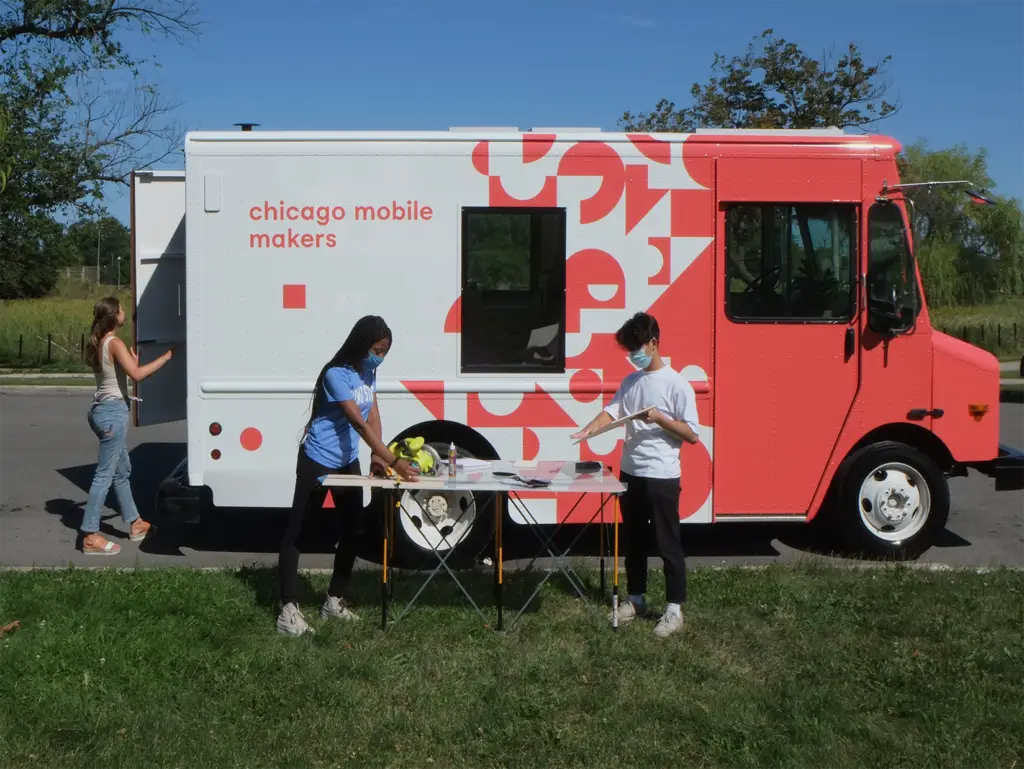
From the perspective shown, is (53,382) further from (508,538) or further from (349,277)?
(349,277)

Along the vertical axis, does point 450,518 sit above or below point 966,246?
below

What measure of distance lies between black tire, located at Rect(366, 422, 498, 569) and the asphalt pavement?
64 cm

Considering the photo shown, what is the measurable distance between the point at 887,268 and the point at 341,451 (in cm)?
411

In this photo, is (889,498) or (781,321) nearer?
(781,321)

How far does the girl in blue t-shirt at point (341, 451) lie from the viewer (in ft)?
20.6

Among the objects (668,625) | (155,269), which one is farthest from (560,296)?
(155,269)

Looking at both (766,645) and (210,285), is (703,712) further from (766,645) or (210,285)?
(210,285)

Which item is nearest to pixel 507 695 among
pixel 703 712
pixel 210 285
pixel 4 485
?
pixel 703 712

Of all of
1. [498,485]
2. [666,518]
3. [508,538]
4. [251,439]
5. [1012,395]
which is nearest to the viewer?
[498,485]

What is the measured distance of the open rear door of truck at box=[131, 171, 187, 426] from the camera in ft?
28.4

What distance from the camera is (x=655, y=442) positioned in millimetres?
6469

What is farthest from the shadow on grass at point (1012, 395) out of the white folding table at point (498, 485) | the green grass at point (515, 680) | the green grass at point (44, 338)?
the green grass at point (44, 338)

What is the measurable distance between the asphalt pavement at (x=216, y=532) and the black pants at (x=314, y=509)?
172 cm

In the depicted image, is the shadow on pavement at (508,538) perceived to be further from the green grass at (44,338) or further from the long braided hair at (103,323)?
the green grass at (44,338)
